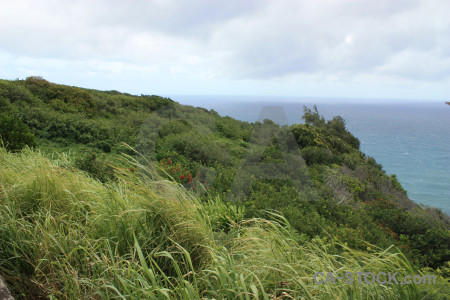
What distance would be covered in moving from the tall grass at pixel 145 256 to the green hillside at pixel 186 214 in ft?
0.05

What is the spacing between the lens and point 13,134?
6102 millimetres

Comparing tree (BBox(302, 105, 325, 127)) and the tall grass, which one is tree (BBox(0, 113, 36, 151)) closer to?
the tall grass

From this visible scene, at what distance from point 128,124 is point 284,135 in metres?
6.23

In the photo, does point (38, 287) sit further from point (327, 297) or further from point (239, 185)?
point (239, 185)

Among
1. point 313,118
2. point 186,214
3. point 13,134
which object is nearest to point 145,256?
point 186,214

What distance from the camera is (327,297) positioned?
1.69m

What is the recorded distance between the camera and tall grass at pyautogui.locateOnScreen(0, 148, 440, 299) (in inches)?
68.3

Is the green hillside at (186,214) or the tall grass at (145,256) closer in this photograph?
the tall grass at (145,256)

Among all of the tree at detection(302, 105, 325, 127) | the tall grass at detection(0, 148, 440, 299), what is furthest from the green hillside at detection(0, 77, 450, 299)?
the tree at detection(302, 105, 325, 127)

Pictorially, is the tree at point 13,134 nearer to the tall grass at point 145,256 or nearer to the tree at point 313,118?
the tall grass at point 145,256

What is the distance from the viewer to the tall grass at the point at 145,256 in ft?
5.69

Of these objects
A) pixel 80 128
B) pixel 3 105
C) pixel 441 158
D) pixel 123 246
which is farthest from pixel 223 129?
pixel 441 158

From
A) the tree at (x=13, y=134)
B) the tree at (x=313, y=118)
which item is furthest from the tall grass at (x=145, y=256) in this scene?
the tree at (x=313, y=118)

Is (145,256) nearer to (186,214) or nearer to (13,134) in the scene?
(186,214)
